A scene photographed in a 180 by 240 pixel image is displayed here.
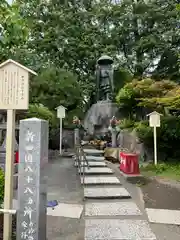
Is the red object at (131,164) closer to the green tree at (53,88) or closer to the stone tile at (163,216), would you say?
the stone tile at (163,216)

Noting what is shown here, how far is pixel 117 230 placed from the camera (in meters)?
3.88

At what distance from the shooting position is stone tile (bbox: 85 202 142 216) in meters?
4.62

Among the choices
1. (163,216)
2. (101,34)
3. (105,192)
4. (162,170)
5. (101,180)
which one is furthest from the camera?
(101,34)

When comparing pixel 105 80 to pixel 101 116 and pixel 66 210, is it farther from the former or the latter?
pixel 66 210

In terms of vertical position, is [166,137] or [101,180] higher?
[166,137]

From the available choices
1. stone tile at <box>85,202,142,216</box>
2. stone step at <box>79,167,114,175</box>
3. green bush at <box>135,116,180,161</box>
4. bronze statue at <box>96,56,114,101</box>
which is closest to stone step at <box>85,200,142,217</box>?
stone tile at <box>85,202,142,216</box>

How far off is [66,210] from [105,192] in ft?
4.47

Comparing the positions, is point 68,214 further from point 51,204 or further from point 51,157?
point 51,157

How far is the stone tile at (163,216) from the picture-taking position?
14.1 feet

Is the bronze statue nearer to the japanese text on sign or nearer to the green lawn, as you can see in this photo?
the green lawn

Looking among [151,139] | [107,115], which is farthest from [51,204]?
[107,115]

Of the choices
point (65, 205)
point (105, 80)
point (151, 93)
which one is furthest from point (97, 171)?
point (105, 80)

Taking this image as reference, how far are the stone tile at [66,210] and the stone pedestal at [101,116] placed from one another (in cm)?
858

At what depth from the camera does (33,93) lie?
13.8m
